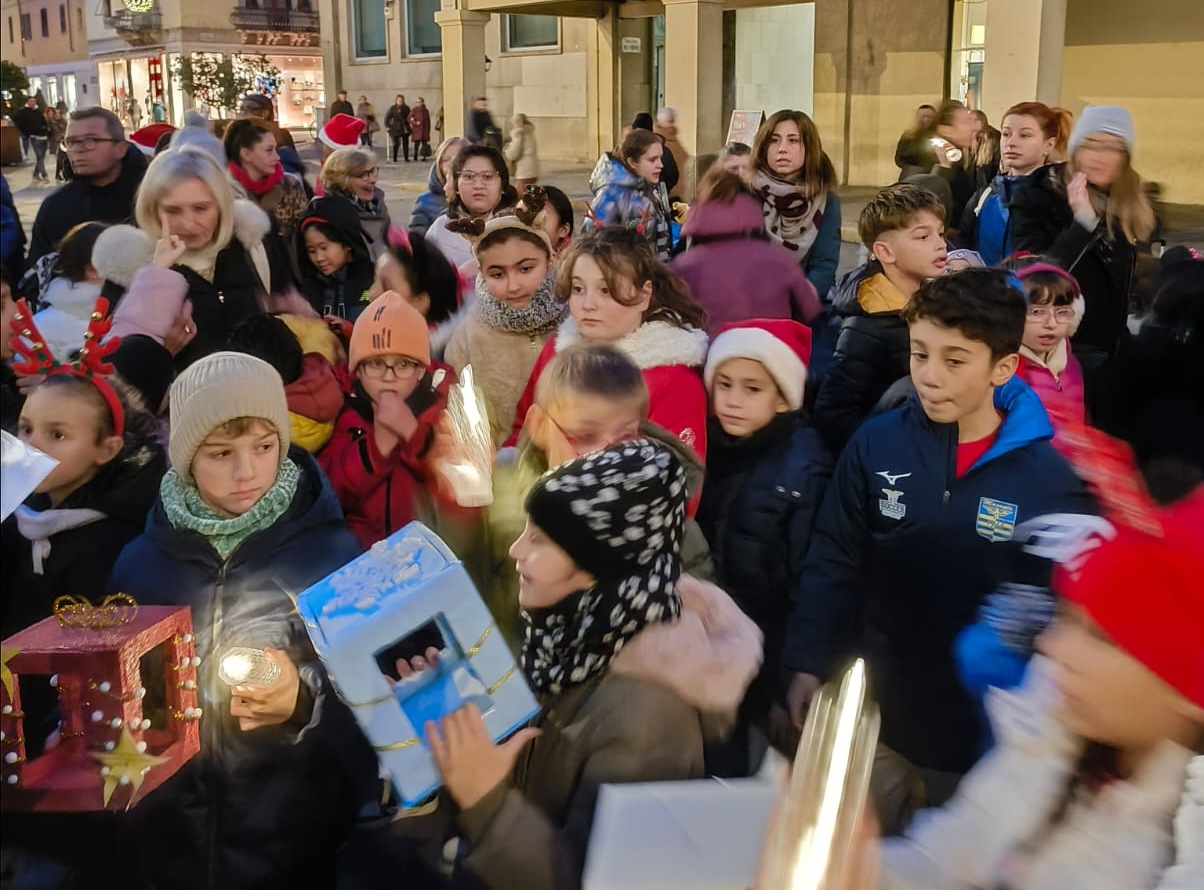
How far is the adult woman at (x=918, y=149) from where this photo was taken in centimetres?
776

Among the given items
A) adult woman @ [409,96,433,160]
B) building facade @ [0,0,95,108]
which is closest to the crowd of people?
adult woman @ [409,96,433,160]

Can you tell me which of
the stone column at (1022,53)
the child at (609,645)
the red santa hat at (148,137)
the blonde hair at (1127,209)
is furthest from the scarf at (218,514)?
the stone column at (1022,53)

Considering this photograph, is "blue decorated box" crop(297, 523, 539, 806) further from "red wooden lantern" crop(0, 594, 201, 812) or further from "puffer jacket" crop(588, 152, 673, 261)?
"puffer jacket" crop(588, 152, 673, 261)

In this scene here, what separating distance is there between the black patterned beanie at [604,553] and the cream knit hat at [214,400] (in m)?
0.75

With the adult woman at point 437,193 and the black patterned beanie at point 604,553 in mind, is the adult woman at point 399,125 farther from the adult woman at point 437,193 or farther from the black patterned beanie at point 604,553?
the black patterned beanie at point 604,553

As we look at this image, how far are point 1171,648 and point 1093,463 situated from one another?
664mm

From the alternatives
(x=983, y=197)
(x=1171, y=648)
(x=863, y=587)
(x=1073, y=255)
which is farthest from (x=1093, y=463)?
(x=983, y=197)

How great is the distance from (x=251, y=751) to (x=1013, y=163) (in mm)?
4569

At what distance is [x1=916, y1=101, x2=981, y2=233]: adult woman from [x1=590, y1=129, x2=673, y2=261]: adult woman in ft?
6.42

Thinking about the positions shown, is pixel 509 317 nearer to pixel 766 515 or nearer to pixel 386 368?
pixel 386 368

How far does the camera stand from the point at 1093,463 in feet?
6.46

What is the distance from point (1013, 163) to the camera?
17.6 feet

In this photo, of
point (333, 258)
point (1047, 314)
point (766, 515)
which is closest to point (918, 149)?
point (333, 258)

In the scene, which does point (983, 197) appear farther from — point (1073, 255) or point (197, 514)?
point (197, 514)
